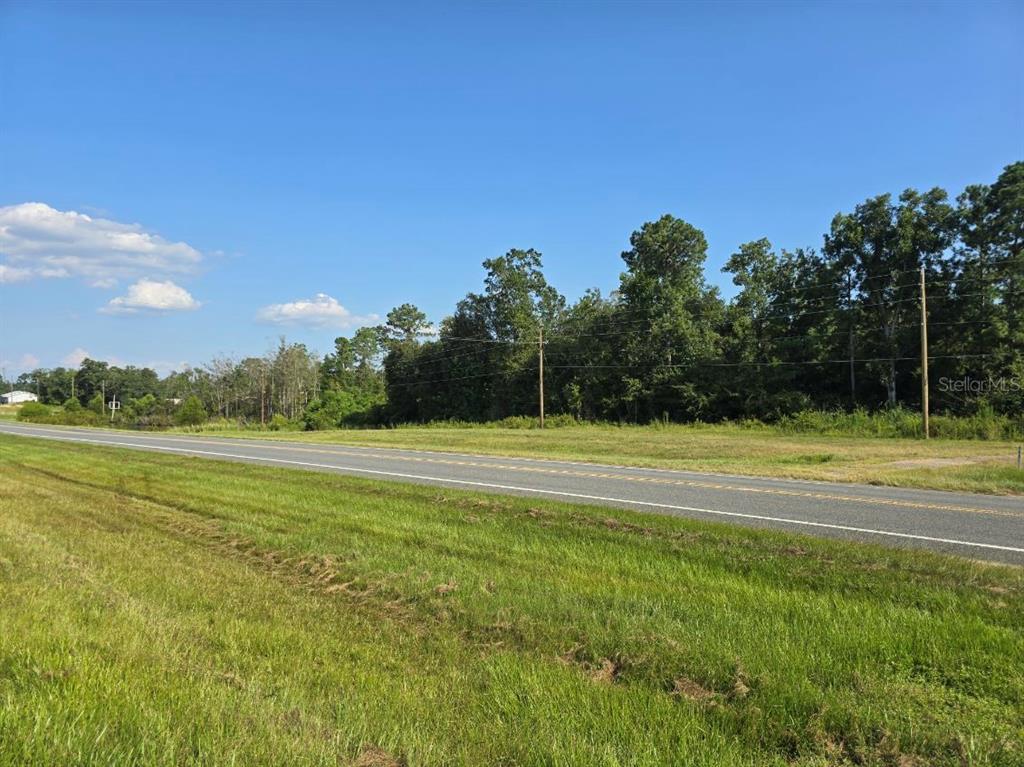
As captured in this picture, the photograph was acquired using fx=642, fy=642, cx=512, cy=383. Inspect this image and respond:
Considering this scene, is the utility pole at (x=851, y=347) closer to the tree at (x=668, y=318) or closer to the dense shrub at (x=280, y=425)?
the tree at (x=668, y=318)

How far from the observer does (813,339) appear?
49.1 m

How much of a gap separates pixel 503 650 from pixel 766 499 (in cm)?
933

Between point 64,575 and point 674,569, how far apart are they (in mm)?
5931

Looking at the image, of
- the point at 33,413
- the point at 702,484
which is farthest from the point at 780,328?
the point at 33,413

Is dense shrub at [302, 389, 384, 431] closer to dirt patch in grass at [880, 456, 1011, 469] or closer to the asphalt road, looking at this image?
the asphalt road

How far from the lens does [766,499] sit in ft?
40.6

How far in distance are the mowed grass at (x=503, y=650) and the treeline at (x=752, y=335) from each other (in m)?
39.2

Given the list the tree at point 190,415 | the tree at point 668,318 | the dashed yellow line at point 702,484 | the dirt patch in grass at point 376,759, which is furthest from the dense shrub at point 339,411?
the dirt patch in grass at point 376,759

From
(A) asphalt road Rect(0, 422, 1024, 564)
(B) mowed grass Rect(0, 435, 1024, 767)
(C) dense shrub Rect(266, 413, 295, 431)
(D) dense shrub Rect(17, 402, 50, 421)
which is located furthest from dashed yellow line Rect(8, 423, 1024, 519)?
(D) dense shrub Rect(17, 402, 50, 421)

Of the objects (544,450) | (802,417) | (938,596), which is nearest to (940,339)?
(802,417)

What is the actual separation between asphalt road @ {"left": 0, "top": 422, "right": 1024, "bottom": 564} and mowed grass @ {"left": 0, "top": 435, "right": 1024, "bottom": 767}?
196 centimetres

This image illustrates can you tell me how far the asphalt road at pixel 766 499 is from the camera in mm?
8859

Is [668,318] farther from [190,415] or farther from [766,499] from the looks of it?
[190,415]

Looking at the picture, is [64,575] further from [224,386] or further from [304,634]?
[224,386]
